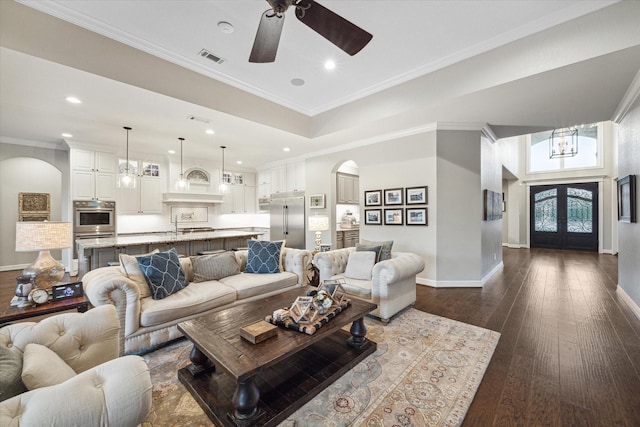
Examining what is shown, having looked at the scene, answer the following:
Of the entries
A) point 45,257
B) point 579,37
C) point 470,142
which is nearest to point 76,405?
point 45,257

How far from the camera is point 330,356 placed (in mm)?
2223

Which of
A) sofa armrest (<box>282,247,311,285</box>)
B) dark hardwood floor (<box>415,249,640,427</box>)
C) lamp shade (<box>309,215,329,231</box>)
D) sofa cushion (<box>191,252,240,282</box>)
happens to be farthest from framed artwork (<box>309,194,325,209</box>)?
sofa cushion (<box>191,252,240,282</box>)

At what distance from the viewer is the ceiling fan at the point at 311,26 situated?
1823mm

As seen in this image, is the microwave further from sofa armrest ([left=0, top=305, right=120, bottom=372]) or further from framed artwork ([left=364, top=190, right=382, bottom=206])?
framed artwork ([left=364, top=190, right=382, bottom=206])

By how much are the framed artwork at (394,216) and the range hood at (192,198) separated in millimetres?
4844

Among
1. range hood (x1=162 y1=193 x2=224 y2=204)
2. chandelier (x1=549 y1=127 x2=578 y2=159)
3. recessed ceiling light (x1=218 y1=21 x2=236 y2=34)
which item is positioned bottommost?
range hood (x1=162 y1=193 x2=224 y2=204)

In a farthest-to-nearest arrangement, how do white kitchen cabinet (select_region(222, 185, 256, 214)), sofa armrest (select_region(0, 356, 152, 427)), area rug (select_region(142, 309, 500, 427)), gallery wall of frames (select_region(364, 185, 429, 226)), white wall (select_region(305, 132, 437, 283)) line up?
white kitchen cabinet (select_region(222, 185, 256, 214)) → gallery wall of frames (select_region(364, 185, 429, 226)) → white wall (select_region(305, 132, 437, 283)) → area rug (select_region(142, 309, 500, 427)) → sofa armrest (select_region(0, 356, 152, 427))

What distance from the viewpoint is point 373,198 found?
17.4 ft

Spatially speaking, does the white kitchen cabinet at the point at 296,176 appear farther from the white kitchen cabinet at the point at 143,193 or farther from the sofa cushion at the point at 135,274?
the sofa cushion at the point at 135,274

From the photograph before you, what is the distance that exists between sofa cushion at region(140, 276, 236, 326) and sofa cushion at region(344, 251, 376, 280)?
4.89 feet

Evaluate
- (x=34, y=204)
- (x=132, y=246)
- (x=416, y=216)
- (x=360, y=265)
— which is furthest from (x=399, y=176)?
(x=34, y=204)

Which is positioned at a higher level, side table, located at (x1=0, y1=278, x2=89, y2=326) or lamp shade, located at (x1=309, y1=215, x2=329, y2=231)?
lamp shade, located at (x1=309, y1=215, x2=329, y2=231)

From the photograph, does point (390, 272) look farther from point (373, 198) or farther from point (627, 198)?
point (627, 198)

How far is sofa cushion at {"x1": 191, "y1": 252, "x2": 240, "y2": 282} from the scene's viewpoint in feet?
10.7
